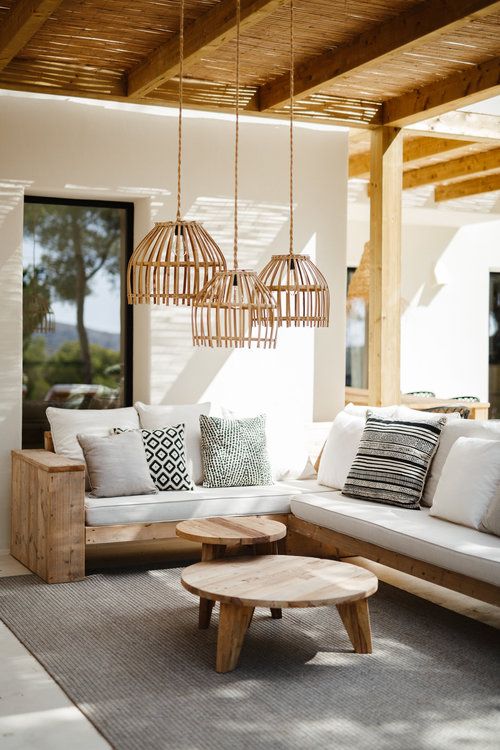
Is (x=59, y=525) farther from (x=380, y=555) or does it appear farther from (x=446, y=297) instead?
(x=446, y=297)

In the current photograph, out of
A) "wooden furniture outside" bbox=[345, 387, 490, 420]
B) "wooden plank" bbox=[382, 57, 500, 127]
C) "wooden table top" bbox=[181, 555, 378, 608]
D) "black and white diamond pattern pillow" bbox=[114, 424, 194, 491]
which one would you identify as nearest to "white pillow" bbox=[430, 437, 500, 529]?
"wooden table top" bbox=[181, 555, 378, 608]

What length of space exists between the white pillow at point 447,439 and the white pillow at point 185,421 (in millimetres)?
1429

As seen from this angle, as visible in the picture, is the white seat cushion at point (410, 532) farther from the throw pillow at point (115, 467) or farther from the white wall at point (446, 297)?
the white wall at point (446, 297)

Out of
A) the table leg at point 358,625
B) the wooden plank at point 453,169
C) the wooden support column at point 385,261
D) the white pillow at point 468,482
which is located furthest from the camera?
the wooden plank at point 453,169

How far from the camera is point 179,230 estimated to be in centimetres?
388

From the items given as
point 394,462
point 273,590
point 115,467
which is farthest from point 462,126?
point 273,590

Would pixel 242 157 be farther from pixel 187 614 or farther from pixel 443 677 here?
pixel 443 677

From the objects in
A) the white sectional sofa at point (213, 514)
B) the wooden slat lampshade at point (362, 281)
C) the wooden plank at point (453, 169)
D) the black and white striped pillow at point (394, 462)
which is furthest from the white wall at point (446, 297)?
the black and white striped pillow at point (394, 462)

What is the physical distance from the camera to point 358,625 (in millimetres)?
3826

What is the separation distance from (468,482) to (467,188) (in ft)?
18.8

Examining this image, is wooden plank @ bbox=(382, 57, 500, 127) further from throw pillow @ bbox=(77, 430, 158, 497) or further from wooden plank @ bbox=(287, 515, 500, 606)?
throw pillow @ bbox=(77, 430, 158, 497)

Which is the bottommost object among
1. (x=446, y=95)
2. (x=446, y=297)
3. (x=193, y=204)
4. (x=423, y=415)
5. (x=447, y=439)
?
(x=447, y=439)

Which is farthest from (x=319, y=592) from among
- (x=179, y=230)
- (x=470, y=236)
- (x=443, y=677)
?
(x=470, y=236)

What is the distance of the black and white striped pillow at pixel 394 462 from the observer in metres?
4.92
